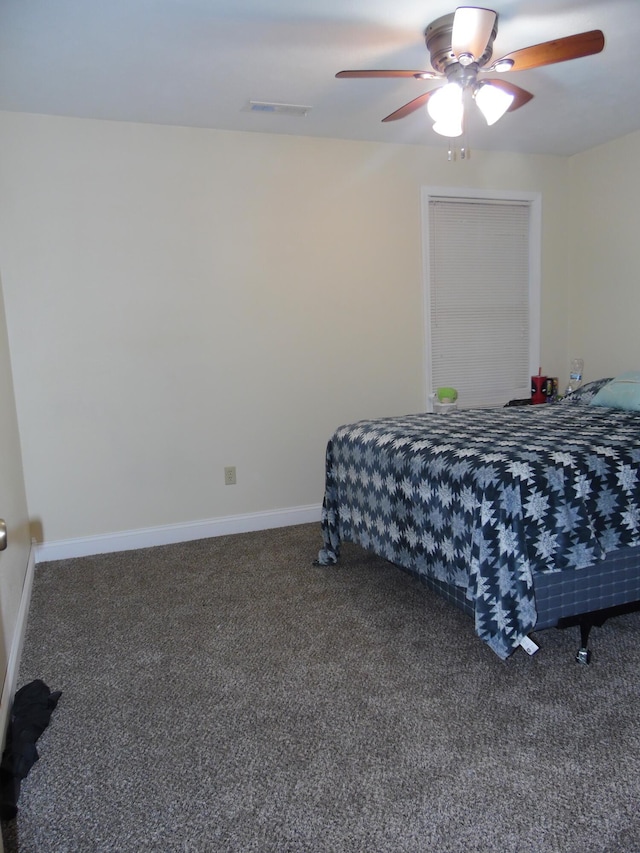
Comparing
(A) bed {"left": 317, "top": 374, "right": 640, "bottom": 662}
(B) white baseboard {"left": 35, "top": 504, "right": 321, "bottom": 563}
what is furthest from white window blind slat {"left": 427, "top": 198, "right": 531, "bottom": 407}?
Answer: (A) bed {"left": 317, "top": 374, "right": 640, "bottom": 662}

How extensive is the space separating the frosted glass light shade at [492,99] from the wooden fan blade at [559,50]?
17cm

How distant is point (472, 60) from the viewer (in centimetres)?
228

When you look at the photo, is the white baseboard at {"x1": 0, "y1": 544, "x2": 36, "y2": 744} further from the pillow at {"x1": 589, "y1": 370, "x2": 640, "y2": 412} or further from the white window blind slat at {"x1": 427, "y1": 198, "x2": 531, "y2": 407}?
the pillow at {"x1": 589, "y1": 370, "x2": 640, "y2": 412}

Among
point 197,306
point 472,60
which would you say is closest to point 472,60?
point 472,60

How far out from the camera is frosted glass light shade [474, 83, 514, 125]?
240cm

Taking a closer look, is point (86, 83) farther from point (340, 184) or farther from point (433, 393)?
point (433, 393)

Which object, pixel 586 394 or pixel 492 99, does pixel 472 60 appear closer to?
pixel 492 99

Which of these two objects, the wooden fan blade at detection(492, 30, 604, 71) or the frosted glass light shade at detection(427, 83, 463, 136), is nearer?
the wooden fan blade at detection(492, 30, 604, 71)

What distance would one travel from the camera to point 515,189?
170 inches

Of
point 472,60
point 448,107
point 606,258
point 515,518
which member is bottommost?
point 515,518

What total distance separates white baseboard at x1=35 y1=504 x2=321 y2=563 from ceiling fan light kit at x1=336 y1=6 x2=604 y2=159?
2462 mm

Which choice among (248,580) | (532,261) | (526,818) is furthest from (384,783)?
(532,261)

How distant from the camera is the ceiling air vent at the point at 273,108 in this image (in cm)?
312

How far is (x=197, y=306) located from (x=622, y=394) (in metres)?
2.48
